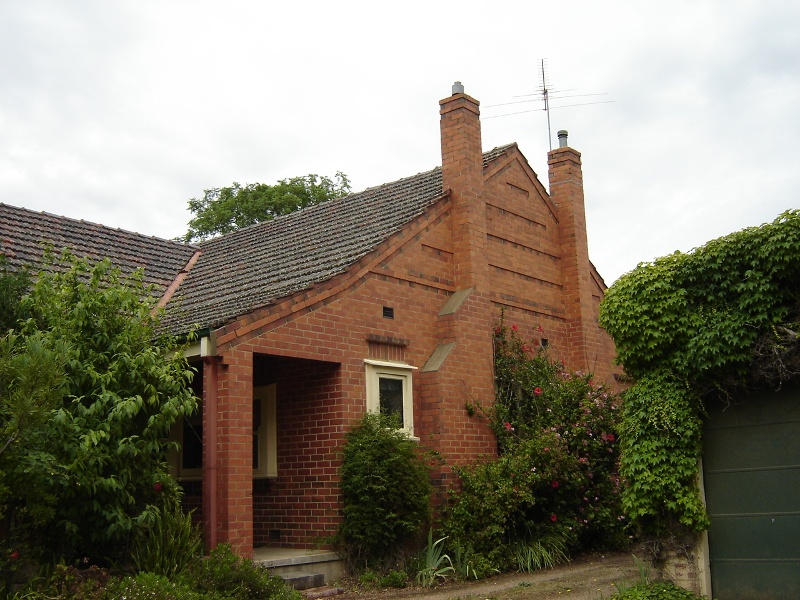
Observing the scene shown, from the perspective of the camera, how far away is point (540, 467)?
12648mm

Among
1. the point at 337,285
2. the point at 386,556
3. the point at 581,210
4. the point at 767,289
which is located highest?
the point at 581,210

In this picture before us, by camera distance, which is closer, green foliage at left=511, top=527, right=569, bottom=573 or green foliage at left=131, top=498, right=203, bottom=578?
green foliage at left=131, top=498, right=203, bottom=578

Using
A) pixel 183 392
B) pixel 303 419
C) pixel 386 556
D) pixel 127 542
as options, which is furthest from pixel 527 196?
pixel 127 542

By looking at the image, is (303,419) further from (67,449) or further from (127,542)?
(67,449)

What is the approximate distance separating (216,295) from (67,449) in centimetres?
567

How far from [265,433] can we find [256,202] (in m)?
18.9

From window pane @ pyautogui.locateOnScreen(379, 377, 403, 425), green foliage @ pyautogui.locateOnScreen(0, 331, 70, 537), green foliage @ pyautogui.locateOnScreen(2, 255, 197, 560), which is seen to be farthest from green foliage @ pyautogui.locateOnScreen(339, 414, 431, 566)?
green foliage @ pyautogui.locateOnScreen(0, 331, 70, 537)

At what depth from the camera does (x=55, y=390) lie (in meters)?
7.51

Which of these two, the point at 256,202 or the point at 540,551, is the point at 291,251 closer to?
the point at 540,551

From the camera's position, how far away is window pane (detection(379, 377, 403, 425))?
42.4 ft

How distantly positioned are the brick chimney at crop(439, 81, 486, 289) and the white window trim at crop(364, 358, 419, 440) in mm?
2137

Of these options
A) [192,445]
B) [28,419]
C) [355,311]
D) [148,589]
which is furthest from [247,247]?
[28,419]

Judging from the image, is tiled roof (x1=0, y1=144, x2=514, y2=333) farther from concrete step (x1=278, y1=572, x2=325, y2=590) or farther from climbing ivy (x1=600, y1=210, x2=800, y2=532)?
climbing ivy (x1=600, y1=210, x2=800, y2=532)

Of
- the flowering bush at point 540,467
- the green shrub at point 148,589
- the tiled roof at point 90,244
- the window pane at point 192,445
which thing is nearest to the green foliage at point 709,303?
the flowering bush at point 540,467
